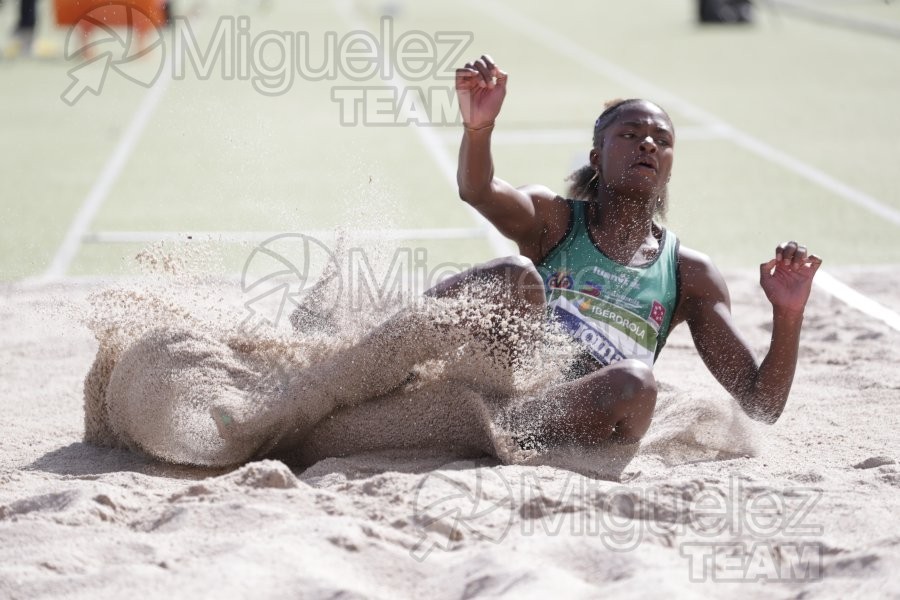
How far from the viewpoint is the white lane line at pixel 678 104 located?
7.48 metres

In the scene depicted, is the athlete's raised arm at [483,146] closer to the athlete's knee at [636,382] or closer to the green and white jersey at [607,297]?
the green and white jersey at [607,297]

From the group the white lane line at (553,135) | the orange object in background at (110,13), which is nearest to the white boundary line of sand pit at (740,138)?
the white lane line at (553,135)

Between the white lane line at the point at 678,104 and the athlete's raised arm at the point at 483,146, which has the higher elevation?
the athlete's raised arm at the point at 483,146

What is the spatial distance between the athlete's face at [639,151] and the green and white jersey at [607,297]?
0.60 feet

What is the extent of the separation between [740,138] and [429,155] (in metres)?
2.47

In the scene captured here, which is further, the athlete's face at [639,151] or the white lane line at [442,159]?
the white lane line at [442,159]

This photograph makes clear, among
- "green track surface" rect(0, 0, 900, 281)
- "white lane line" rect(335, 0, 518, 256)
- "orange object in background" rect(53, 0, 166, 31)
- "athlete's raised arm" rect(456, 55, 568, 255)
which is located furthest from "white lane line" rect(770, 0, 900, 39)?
"athlete's raised arm" rect(456, 55, 568, 255)

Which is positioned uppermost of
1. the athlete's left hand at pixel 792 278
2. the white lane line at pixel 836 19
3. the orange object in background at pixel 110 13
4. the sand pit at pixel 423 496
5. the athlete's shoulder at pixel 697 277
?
the athlete's left hand at pixel 792 278

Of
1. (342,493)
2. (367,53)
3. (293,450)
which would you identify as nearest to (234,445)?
(293,450)

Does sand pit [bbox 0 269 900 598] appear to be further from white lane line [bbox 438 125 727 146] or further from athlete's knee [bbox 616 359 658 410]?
white lane line [bbox 438 125 727 146]

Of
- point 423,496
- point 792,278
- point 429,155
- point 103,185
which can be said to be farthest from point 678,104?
point 423,496

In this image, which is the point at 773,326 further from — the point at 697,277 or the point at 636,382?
the point at 636,382

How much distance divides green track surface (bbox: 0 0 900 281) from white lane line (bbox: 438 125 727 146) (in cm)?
10

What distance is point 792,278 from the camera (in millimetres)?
3500
